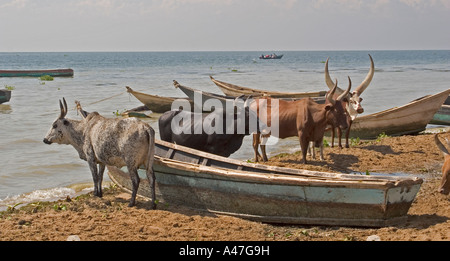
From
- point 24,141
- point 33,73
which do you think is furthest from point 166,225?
point 33,73

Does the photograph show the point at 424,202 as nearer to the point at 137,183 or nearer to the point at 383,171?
the point at 383,171

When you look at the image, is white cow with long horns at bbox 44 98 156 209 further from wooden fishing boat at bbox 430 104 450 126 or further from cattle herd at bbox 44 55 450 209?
Answer: wooden fishing boat at bbox 430 104 450 126

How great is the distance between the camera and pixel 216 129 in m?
10.9

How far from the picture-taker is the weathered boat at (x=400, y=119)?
52.7 feet

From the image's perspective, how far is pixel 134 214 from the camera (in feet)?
29.2

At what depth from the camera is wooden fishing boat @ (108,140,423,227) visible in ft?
24.9

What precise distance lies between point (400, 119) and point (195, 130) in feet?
25.4

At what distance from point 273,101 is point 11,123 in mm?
13552

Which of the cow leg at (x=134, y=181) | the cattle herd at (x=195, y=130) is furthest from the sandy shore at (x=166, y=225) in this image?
the cattle herd at (x=195, y=130)

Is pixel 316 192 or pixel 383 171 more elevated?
pixel 316 192

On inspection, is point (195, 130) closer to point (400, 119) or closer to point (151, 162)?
point (151, 162)

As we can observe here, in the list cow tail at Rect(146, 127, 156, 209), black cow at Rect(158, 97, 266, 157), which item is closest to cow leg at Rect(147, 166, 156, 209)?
cow tail at Rect(146, 127, 156, 209)

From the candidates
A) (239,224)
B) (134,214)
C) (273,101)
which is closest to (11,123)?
(273,101)

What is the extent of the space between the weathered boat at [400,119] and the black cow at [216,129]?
5.85m
